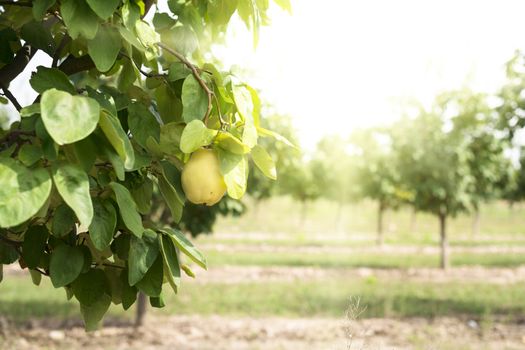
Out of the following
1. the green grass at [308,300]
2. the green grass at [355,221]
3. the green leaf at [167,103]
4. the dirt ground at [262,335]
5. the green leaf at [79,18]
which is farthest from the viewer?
the green grass at [355,221]

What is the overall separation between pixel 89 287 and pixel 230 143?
0.72 m

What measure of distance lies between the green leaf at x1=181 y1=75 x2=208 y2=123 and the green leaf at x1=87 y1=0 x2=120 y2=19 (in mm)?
287

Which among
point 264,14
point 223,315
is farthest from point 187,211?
point 264,14

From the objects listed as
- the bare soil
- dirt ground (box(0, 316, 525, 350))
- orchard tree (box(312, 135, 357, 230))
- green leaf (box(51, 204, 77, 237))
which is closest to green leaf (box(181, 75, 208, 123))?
green leaf (box(51, 204, 77, 237))

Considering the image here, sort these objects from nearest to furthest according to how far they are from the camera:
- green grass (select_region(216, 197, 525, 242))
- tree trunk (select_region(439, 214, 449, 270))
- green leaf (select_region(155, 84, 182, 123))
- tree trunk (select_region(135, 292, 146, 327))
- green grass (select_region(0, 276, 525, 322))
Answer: green leaf (select_region(155, 84, 182, 123)), tree trunk (select_region(135, 292, 146, 327)), green grass (select_region(0, 276, 525, 322)), tree trunk (select_region(439, 214, 449, 270)), green grass (select_region(216, 197, 525, 242))

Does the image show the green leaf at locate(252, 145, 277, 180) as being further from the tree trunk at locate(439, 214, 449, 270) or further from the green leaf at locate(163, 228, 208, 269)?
the tree trunk at locate(439, 214, 449, 270)

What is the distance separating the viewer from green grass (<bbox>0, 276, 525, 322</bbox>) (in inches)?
380

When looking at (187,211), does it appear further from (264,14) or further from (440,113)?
(440,113)

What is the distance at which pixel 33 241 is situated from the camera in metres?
1.92

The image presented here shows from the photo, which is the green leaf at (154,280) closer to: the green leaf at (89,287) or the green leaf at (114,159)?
the green leaf at (89,287)

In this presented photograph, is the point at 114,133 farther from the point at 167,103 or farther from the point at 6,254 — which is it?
the point at 6,254

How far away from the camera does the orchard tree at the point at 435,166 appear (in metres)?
17.3

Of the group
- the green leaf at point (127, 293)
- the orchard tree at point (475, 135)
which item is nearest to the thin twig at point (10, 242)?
the green leaf at point (127, 293)

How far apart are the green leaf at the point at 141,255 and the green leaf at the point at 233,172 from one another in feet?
1.02
